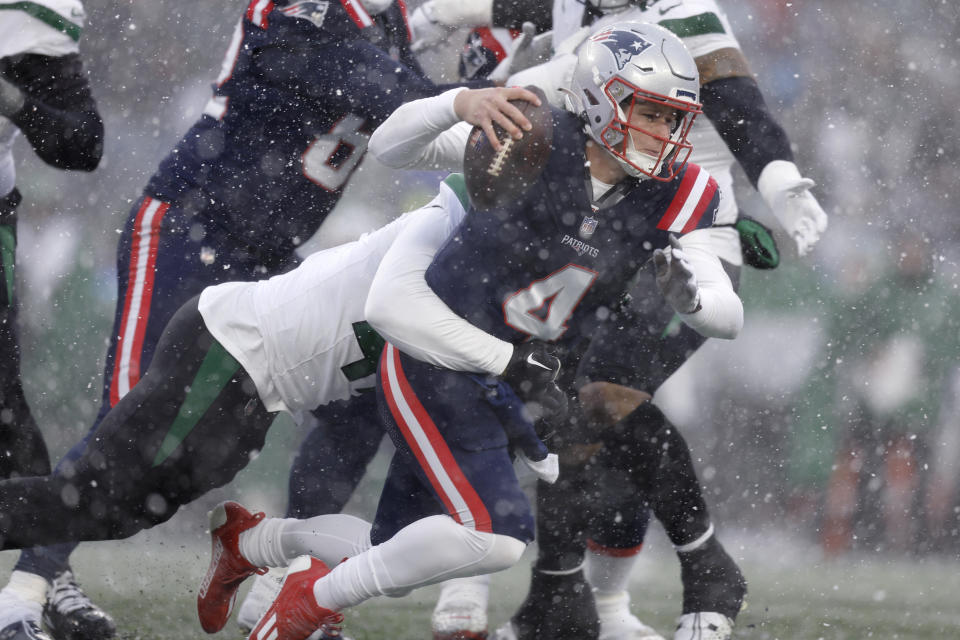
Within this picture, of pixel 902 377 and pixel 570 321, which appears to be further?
pixel 902 377

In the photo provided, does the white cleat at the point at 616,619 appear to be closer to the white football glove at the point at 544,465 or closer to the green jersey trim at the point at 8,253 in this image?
the white football glove at the point at 544,465

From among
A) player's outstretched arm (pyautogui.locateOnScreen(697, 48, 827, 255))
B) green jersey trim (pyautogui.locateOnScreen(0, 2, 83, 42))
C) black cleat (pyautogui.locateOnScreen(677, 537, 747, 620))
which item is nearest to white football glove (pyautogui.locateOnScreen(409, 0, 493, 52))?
player's outstretched arm (pyautogui.locateOnScreen(697, 48, 827, 255))

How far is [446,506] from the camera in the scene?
2057mm

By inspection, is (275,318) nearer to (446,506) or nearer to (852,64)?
(446,506)

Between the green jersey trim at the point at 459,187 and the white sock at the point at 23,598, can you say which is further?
the white sock at the point at 23,598

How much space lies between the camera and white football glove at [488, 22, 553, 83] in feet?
9.47

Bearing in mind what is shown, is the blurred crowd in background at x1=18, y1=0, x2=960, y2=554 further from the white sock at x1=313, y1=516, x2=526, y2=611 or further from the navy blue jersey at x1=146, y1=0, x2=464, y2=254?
the white sock at x1=313, y1=516, x2=526, y2=611

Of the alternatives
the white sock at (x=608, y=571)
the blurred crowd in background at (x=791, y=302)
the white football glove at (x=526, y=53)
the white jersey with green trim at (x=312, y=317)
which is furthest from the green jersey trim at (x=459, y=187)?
the blurred crowd in background at (x=791, y=302)


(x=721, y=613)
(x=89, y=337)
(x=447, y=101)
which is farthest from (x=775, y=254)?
(x=89, y=337)

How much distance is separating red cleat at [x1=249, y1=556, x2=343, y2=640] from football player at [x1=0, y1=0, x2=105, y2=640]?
729 mm

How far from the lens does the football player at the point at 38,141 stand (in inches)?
107

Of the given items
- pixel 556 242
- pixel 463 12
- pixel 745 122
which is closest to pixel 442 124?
pixel 556 242

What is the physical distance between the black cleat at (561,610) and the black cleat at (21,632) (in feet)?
3.50

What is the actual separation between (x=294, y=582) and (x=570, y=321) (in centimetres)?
70
